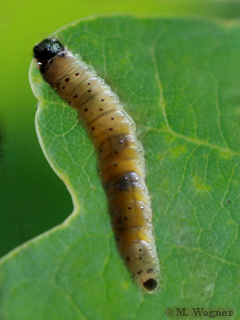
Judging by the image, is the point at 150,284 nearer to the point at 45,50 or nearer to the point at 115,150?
the point at 115,150

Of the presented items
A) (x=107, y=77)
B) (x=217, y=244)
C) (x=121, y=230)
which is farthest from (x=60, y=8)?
(x=217, y=244)

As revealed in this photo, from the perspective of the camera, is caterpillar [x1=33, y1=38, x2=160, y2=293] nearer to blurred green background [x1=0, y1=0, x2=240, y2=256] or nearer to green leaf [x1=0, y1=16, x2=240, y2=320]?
green leaf [x1=0, y1=16, x2=240, y2=320]

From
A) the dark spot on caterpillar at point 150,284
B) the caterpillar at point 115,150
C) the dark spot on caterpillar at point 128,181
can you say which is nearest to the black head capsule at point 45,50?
the caterpillar at point 115,150

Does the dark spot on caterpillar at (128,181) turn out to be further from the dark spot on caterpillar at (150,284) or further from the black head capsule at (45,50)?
the black head capsule at (45,50)

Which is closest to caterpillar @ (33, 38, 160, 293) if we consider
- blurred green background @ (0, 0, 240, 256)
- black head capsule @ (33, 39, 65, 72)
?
black head capsule @ (33, 39, 65, 72)

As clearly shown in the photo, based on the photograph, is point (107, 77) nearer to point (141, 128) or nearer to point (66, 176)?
point (141, 128)

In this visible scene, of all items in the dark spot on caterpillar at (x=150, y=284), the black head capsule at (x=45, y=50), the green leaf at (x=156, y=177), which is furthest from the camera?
the black head capsule at (x=45, y=50)

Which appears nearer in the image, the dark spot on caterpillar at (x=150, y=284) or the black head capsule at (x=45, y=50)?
the dark spot on caterpillar at (x=150, y=284)

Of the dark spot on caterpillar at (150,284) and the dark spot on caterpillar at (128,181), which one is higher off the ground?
the dark spot on caterpillar at (128,181)
